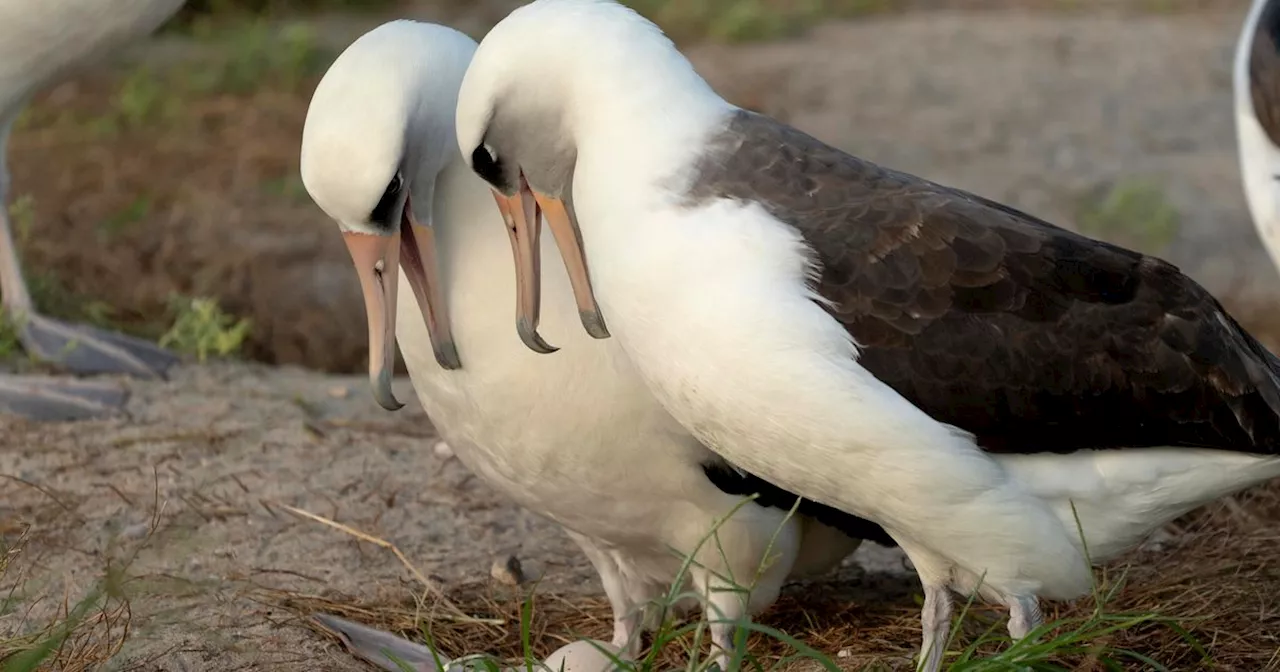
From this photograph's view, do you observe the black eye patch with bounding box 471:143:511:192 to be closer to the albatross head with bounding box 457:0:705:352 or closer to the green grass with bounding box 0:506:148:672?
the albatross head with bounding box 457:0:705:352

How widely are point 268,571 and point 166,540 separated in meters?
0.33

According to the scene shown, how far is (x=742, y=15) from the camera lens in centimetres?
1198

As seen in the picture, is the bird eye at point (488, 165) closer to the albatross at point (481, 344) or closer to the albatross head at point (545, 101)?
the albatross head at point (545, 101)

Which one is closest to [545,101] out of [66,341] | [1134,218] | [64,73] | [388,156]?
[388,156]

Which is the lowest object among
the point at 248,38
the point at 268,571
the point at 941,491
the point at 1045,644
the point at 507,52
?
the point at 248,38

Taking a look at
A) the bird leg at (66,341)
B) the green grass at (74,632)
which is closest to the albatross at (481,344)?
the green grass at (74,632)

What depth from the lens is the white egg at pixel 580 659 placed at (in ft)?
14.2

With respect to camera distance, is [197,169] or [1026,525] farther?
[197,169]

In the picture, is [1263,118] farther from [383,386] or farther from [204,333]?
[204,333]

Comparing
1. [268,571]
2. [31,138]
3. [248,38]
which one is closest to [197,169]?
[31,138]

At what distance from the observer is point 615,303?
3488 mm

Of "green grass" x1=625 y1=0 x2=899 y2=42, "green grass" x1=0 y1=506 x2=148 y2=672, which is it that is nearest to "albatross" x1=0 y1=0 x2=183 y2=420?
"green grass" x1=0 y1=506 x2=148 y2=672

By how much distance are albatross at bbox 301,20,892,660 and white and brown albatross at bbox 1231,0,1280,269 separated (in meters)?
3.06

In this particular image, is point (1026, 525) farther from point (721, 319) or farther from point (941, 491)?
point (721, 319)
